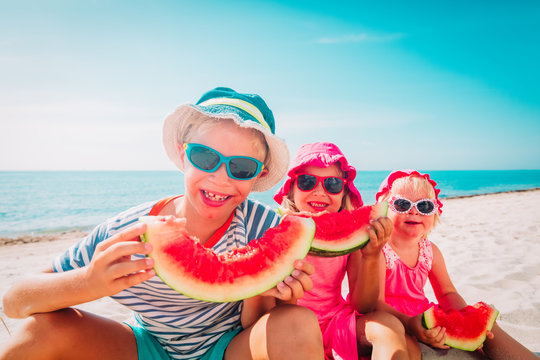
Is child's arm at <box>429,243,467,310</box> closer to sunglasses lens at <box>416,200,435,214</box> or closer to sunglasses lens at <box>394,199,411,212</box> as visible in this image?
sunglasses lens at <box>416,200,435,214</box>

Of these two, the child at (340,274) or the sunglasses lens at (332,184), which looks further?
the sunglasses lens at (332,184)

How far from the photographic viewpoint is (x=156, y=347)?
6.26ft

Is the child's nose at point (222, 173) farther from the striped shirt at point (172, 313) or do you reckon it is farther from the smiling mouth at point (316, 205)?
the smiling mouth at point (316, 205)

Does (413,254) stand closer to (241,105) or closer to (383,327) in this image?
(383,327)

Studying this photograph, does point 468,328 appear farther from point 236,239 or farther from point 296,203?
point 236,239

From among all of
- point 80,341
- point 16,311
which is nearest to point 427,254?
point 80,341

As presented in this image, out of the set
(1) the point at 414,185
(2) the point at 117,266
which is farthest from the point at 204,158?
(1) the point at 414,185

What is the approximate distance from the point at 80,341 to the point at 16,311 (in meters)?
0.36

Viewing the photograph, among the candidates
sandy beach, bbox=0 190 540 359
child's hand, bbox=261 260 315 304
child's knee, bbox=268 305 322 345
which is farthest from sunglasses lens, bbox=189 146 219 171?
sandy beach, bbox=0 190 540 359

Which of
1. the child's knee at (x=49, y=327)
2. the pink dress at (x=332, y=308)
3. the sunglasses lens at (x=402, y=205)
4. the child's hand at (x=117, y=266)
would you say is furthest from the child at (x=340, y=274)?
the child's knee at (x=49, y=327)

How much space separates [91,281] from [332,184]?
7.54ft

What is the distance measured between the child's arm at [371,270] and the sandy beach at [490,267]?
0.77 metres

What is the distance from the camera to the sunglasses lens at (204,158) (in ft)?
6.23

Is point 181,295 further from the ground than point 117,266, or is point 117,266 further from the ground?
point 117,266
